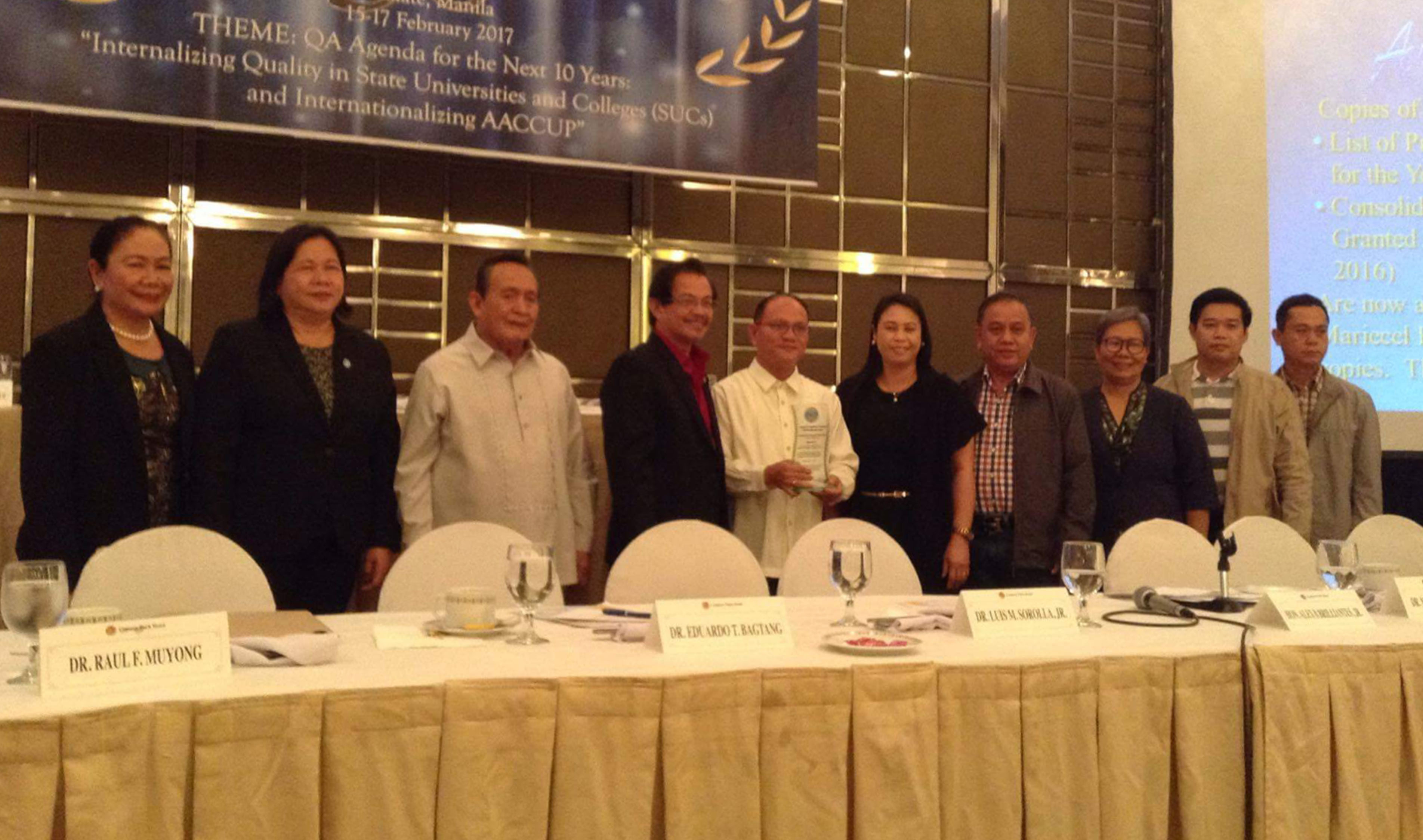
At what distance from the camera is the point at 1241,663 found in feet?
7.36

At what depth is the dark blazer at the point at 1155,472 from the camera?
419cm

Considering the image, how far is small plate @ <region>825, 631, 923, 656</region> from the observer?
6.82ft

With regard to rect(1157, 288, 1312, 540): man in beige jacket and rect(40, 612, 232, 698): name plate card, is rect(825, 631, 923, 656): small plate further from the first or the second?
rect(1157, 288, 1312, 540): man in beige jacket

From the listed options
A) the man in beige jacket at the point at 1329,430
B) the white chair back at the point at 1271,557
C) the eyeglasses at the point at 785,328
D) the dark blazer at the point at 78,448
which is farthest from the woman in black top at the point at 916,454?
the dark blazer at the point at 78,448

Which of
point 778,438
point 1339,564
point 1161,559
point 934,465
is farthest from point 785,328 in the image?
point 1339,564

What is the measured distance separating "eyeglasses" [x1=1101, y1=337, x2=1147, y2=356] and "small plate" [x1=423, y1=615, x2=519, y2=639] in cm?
260

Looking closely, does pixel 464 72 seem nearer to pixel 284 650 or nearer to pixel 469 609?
pixel 469 609

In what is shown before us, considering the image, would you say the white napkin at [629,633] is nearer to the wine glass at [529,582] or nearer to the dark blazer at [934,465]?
the wine glass at [529,582]

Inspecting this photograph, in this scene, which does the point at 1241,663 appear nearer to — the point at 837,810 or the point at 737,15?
the point at 837,810

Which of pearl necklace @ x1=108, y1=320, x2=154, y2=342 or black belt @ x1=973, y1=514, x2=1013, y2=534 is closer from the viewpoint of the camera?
pearl necklace @ x1=108, y1=320, x2=154, y2=342

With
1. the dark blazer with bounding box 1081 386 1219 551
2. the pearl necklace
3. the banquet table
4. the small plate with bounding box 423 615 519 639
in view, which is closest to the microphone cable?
the banquet table

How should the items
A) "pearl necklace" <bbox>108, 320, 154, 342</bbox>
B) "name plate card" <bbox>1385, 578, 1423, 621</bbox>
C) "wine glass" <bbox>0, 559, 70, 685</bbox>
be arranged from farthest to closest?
"pearl necklace" <bbox>108, 320, 154, 342</bbox>
"name plate card" <bbox>1385, 578, 1423, 621</bbox>
"wine glass" <bbox>0, 559, 70, 685</bbox>

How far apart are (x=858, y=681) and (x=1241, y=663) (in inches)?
28.7

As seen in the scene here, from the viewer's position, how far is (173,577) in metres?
2.57
